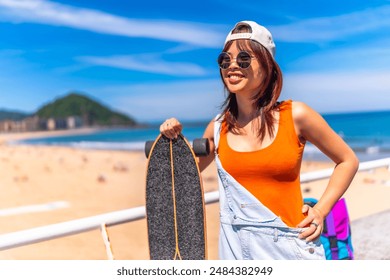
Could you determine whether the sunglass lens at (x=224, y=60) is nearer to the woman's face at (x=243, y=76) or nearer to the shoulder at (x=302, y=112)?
the woman's face at (x=243, y=76)

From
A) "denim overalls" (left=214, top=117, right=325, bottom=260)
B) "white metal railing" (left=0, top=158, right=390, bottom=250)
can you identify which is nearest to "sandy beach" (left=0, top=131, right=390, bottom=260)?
"white metal railing" (left=0, top=158, right=390, bottom=250)

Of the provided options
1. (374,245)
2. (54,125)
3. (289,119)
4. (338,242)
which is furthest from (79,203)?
(54,125)

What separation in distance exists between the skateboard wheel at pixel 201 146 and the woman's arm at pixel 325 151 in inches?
Result: 12.6

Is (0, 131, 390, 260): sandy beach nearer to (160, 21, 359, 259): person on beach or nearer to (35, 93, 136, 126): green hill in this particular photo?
(160, 21, 359, 259): person on beach

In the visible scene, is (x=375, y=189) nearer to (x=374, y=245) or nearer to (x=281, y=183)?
(x=374, y=245)

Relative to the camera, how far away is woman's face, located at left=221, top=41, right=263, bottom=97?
4.52ft

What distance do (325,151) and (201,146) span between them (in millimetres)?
396

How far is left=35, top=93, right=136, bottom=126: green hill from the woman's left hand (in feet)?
243

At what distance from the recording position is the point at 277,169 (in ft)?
4.28

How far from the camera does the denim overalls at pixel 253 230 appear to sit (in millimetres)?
1368

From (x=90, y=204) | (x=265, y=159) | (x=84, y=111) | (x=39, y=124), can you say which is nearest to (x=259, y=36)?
(x=265, y=159)

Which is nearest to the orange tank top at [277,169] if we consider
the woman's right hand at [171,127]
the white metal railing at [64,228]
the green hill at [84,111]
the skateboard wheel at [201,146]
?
the skateboard wheel at [201,146]

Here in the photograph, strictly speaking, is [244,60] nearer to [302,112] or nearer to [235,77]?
[235,77]
